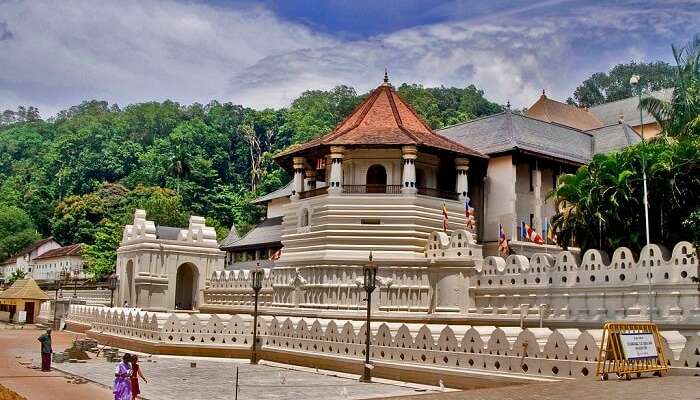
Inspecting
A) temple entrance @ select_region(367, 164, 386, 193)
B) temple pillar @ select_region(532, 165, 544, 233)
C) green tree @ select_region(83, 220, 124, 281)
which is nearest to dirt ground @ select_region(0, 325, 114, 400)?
temple entrance @ select_region(367, 164, 386, 193)

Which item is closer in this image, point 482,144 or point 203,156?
point 482,144

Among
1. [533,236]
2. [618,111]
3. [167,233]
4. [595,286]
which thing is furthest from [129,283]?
[618,111]

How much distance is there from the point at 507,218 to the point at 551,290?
1092 centimetres

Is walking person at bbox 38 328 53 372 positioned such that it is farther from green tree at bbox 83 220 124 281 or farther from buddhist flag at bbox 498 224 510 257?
green tree at bbox 83 220 124 281

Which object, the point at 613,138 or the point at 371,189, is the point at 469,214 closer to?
the point at 371,189

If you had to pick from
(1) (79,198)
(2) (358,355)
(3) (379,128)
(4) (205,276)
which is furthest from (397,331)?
(1) (79,198)

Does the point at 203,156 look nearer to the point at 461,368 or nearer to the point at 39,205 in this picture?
the point at 39,205

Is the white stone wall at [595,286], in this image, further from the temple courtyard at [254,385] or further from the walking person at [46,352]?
the walking person at [46,352]

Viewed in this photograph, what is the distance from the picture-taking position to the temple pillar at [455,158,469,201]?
1308 inches

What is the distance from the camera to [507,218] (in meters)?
34.5

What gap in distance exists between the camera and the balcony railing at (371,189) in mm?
32250

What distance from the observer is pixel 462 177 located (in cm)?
3338

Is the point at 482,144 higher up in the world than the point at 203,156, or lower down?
lower down

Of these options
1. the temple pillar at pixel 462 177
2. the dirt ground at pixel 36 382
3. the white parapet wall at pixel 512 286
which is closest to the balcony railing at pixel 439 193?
the temple pillar at pixel 462 177
